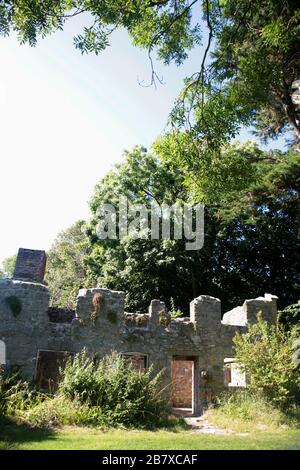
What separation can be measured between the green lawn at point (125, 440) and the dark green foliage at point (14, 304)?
4.73 m

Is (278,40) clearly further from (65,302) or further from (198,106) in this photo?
(65,302)

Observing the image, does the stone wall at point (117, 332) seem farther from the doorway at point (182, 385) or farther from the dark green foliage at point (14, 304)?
the doorway at point (182, 385)

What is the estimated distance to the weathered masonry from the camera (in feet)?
48.6

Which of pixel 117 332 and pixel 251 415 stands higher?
pixel 117 332

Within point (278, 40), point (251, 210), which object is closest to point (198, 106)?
point (278, 40)

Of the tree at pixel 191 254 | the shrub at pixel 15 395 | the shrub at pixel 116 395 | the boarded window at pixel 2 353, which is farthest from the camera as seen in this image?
the tree at pixel 191 254

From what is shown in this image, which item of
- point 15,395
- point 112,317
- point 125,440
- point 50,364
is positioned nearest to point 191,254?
point 112,317

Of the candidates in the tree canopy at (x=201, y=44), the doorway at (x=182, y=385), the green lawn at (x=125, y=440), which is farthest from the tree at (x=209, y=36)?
the doorway at (x=182, y=385)

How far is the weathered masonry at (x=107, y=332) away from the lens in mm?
14820

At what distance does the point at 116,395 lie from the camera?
41.1 feet

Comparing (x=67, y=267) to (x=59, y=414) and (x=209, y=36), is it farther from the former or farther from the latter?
(x=209, y=36)

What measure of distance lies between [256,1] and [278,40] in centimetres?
84

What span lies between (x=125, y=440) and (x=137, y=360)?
8.18 meters

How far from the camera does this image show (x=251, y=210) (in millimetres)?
20641
